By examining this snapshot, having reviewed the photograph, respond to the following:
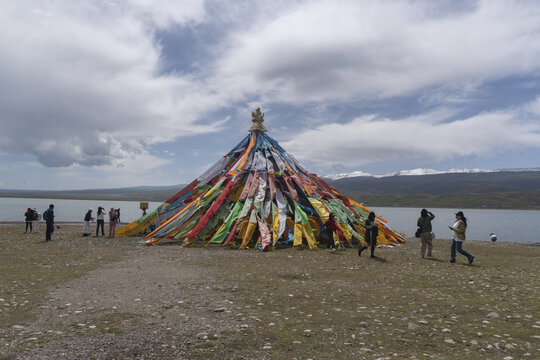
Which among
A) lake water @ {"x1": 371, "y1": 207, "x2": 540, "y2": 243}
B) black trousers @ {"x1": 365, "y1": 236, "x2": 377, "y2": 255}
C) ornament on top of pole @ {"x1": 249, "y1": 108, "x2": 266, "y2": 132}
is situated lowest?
lake water @ {"x1": 371, "y1": 207, "x2": 540, "y2": 243}

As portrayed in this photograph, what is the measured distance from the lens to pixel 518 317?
7965 mm

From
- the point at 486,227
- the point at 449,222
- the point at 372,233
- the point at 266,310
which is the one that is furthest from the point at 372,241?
the point at 449,222

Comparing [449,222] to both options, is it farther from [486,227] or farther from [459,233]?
[459,233]

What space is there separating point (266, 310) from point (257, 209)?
1429cm

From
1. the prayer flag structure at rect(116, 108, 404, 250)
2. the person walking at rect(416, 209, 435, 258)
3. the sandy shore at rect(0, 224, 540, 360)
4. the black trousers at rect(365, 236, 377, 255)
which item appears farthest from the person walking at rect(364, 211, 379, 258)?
the prayer flag structure at rect(116, 108, 404, 250)

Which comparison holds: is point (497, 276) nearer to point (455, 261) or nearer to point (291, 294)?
point (455, 261)

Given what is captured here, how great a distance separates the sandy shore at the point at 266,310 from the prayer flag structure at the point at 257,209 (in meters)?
5.86

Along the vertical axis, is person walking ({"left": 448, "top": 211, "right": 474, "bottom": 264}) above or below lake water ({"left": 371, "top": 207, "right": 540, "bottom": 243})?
above

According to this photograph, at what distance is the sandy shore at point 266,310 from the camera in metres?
6.14

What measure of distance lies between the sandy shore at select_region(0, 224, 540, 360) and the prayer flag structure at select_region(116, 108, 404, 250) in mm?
5857

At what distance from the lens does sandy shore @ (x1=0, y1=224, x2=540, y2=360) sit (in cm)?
614

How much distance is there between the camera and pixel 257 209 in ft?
74.7

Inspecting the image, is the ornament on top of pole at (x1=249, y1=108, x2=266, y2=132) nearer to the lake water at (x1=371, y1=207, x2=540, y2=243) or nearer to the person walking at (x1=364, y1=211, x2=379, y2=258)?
the person walking at (x1=364, y1=211, x2=379, y2=258)

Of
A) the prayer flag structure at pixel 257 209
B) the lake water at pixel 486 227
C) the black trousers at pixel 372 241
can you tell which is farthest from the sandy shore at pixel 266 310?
the lake water at pixel 486 227
